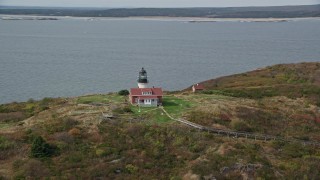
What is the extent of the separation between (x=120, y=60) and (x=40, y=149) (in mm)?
70008

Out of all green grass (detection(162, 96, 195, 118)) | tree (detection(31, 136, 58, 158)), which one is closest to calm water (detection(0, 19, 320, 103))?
green grass (detection(162, 96, 195, 118))

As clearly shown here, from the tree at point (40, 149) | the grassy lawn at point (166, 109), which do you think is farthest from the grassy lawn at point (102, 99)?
the tree at point (40, 149)

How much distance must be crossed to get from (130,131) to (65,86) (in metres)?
39.3

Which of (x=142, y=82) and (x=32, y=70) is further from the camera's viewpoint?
(x=32, y=70)

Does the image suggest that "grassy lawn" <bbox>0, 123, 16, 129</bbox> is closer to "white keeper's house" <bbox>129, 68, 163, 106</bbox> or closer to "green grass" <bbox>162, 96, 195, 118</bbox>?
"white keeper's house" <bbox>129, 68, 163, 106</bbox>

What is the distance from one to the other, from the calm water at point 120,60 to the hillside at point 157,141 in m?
27.7

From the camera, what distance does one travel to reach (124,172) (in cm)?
2339

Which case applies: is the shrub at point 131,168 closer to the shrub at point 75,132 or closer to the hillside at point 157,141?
the hillside at point 157,141

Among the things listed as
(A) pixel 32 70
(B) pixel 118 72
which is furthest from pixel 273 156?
(A) pixel 32 70

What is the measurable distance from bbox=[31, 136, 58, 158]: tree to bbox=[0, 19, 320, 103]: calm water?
31.7 metres

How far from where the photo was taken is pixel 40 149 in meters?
24.7

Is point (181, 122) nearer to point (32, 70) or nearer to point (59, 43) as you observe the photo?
point (32, 70)

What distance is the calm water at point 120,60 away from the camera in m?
66.6

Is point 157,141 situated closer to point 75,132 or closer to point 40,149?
point 75,132
